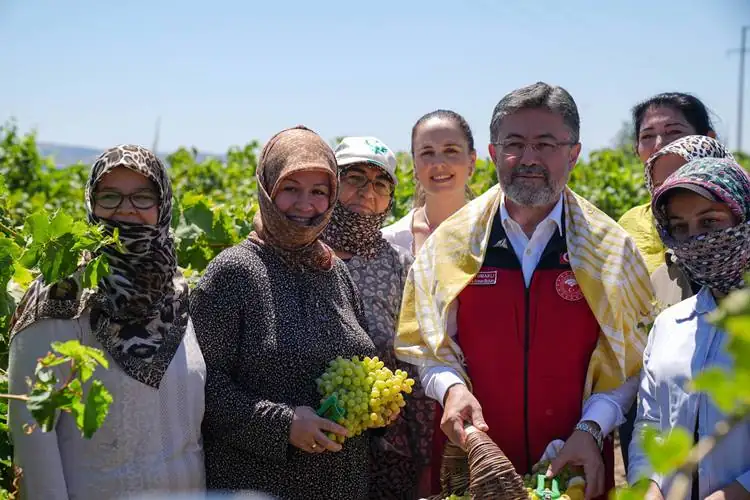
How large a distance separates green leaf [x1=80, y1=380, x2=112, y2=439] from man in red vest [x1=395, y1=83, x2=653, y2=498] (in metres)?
1.51

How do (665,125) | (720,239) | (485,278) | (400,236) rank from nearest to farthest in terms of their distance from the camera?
(720,239) < (485,278) < (665,125) < (400,236)

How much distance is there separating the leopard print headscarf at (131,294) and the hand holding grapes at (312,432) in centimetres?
50

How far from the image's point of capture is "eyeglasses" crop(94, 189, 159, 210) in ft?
9.15

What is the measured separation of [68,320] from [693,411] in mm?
1941

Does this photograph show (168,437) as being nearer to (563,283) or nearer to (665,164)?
(563,283)

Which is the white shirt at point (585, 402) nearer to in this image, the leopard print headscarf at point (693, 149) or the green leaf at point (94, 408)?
the leopard print headscarf at point (693, 149)

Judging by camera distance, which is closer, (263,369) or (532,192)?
(263,369)

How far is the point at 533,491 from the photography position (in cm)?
284

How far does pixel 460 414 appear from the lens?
3.09m

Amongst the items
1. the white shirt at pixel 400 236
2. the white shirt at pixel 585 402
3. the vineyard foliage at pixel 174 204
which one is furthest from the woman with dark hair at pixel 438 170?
the white shirt at pixel 585 402

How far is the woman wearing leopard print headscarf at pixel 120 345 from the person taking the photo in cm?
264

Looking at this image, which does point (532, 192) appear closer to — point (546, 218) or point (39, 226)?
point (546, 218)

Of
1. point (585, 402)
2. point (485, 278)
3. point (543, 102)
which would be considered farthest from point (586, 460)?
point (543, 102)

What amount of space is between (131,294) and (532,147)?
159 centimetres
